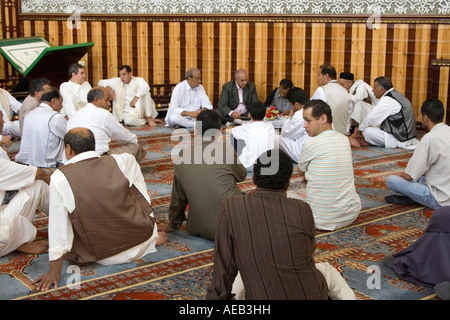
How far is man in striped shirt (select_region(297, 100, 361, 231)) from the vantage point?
4176 mm

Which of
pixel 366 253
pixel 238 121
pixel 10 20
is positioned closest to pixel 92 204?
pixel 366 253

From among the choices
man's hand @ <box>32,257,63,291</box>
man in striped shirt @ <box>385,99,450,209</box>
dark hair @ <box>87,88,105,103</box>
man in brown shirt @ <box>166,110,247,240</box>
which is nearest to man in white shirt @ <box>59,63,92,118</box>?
dark hair @ <box>87,88,105,103</box>

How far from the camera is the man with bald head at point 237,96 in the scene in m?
8.26

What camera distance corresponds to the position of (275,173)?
255cm

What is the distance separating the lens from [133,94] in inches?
335

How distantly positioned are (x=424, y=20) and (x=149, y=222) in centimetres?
531

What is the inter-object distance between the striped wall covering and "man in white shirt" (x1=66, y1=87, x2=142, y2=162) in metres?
3.84

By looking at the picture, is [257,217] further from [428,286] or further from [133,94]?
[133,94]

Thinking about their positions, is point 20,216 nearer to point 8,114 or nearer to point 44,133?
point 44,133

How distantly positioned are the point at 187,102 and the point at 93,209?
4.95 meters

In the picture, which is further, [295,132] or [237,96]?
[237,96]

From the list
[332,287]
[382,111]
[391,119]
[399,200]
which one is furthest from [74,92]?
[332,287]

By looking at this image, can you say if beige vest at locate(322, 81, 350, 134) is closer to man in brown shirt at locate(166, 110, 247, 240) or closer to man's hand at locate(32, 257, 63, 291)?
man in brown shirt at locate(166, 110, 247, 240)

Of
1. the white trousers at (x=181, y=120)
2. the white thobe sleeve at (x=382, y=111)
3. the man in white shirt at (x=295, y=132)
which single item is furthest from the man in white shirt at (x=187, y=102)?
the white thobe sleeve at (x=382, y=111)
